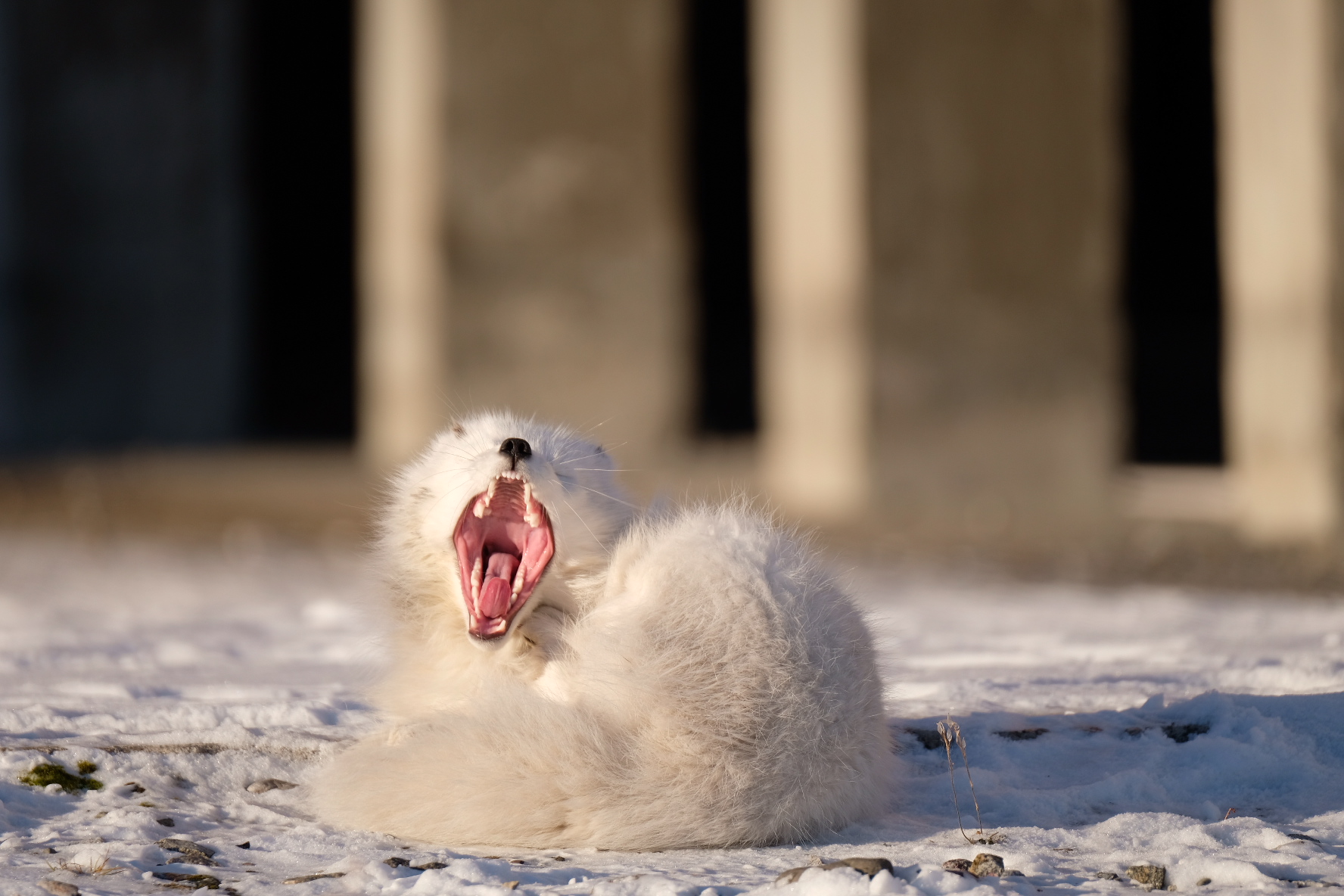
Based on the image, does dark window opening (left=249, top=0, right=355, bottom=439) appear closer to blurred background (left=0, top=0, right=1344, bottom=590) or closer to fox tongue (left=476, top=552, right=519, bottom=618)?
blurred background (left=0, top=0, right=1344, bottom=590)

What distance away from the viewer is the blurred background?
7.89 metres

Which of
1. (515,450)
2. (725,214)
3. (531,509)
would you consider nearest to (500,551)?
(531,509)

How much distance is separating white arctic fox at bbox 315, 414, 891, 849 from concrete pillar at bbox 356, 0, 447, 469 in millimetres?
7359

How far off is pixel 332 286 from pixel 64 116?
325 cm

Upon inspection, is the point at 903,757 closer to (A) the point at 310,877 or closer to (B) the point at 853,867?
(B) the point at 853,867

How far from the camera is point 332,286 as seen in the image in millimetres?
16094

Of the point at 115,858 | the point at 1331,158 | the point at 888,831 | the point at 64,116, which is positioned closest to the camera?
the point at 115,858

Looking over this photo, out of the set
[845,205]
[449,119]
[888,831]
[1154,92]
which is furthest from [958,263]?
[888,831]

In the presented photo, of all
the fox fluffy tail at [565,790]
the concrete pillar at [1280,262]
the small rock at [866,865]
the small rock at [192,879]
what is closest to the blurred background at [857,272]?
the concrete pillar at [1280,262]

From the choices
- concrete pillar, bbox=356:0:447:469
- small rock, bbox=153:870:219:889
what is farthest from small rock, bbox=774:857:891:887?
concrete pillar, bbox=356:0:447:469

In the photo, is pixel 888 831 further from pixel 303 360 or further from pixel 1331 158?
pixel 303 360

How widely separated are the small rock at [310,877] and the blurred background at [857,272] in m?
3.95

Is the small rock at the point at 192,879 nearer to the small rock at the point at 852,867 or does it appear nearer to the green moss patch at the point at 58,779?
the green moss patch at the point at 58,779

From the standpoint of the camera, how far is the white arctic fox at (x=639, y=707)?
2.72 metres
